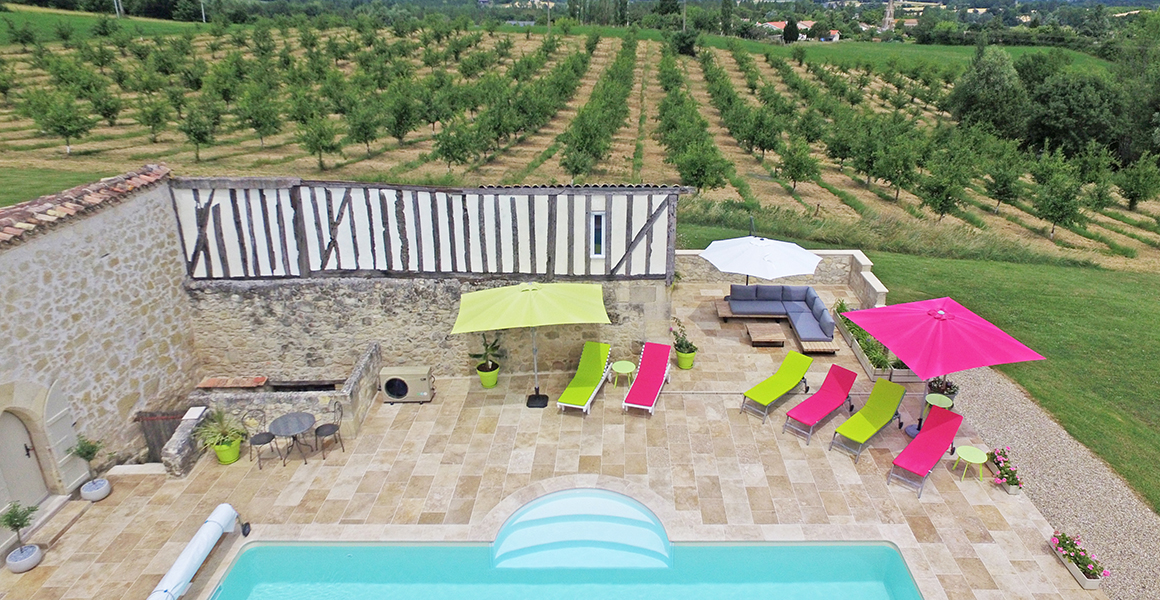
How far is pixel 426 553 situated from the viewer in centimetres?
865

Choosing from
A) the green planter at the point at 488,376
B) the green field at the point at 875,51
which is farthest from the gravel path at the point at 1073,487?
the green field at the point at 875,51

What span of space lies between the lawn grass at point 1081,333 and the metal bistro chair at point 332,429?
40.3ft

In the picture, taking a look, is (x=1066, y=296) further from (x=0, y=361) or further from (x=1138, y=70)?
(x=1138, y=70)

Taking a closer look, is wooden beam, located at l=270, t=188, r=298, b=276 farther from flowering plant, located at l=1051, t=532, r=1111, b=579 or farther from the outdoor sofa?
flowering plant, located at l=1051, t=532, r=1111, b=579

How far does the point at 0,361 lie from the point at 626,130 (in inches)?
1574

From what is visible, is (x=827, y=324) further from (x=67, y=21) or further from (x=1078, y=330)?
(x=67, y=21)

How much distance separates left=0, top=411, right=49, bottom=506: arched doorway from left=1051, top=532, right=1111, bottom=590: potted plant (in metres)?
13.7

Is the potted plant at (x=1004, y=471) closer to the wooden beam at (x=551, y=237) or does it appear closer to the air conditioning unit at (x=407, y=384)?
the wooden beam at (x=551, y=237)

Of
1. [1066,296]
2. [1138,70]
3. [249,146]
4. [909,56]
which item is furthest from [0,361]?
[909,56]

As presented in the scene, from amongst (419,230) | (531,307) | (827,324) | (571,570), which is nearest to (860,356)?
(827,324)

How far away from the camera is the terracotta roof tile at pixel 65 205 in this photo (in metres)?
8.62

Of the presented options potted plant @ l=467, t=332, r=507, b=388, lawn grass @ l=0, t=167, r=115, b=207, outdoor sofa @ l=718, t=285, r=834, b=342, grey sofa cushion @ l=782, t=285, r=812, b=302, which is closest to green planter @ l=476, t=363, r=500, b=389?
potted plant @ l=467, t=332, r=507, b=388

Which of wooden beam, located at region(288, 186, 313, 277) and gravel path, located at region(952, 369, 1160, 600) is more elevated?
wooden beam, located at region(288, 186, 313, 277)

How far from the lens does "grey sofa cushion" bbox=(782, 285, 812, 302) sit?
15523mm
